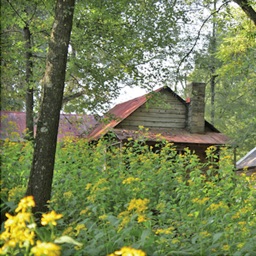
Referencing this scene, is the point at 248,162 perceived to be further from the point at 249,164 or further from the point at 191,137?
the point at 191,137

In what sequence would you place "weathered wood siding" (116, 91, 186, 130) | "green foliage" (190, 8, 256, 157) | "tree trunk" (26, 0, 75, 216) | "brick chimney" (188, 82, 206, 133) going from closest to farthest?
"tree trunk" (26, 0, 75, 216)
"green foliage" (190, 8, 256, 157)
"weathered wood siding" (116, 91, 186, 130)
"brick chimney" (188, 82, 206, 133)

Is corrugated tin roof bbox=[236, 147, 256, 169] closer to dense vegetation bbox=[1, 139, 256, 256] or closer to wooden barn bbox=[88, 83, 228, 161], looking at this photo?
wooden barn bbox=[88, 83, 228, 161]

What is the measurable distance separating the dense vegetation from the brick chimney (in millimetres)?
10997

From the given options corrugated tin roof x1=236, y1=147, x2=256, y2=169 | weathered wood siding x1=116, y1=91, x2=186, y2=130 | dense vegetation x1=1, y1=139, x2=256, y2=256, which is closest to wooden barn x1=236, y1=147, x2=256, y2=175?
corrugated tin roof x1=236, y1=147, x2=256, y2=169

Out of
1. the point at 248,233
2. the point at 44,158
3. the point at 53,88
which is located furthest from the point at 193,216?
the point at 53,88

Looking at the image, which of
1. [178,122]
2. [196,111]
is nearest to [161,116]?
[178,122]

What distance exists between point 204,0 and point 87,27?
3.61m

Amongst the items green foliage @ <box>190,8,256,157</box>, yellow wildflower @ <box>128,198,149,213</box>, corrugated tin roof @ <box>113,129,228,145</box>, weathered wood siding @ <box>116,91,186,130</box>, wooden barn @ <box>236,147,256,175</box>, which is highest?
green foliage @ <box>190,8,256,157</box>

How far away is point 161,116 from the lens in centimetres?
2045

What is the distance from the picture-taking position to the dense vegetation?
13.9ft

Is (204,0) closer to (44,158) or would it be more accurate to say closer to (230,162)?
(230,162)

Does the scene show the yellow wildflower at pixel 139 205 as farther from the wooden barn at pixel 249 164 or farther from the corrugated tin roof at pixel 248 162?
the corrugated tin roof at pixel 248 162

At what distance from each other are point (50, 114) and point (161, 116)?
1423cm

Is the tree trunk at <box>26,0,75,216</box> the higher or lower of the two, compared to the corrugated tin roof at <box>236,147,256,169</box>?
higher
